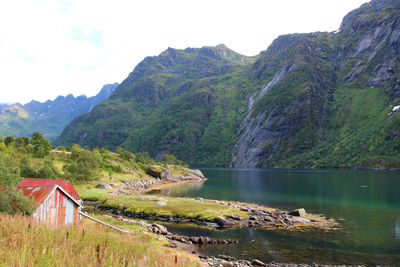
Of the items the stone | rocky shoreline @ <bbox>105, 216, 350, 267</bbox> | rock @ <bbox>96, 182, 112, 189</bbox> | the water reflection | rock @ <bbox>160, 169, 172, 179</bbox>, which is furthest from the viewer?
rock @ <bbox>160, 169, 172, 179</bbox>

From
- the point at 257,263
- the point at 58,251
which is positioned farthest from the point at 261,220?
the point at 58,251

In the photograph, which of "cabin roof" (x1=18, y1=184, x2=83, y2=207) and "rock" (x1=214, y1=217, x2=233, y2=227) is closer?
"cabin roof" (x1=18, y1=184, x2=83, y2=207)

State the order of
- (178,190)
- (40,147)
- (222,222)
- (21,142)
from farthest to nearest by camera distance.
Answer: (21,142)
(40,147)
(178,190)
(222,222)

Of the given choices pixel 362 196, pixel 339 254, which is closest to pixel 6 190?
pixel 339 254

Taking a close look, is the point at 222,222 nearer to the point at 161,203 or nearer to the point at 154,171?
the point at 161,203

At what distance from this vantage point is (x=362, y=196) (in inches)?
2657

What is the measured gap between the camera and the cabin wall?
24.4 meters

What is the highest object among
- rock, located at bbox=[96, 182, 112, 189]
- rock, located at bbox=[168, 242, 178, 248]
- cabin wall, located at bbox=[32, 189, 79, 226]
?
cabin wall, located at bbox=[32, 189, 79, 226]

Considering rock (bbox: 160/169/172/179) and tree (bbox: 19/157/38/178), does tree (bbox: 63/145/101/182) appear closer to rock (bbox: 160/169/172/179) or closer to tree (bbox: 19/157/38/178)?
tree (bbox: 19/157/38/178)

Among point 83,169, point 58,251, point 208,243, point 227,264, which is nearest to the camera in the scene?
point 58,251

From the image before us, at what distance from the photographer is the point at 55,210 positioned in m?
26.0

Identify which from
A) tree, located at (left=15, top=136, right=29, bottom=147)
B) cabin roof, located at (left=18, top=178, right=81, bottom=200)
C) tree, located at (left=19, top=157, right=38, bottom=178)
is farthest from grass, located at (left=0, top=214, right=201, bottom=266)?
tree, located at (left=15, top=136, right=29, bottom=147)

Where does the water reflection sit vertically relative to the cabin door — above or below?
below

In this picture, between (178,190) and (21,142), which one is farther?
(21,142)
